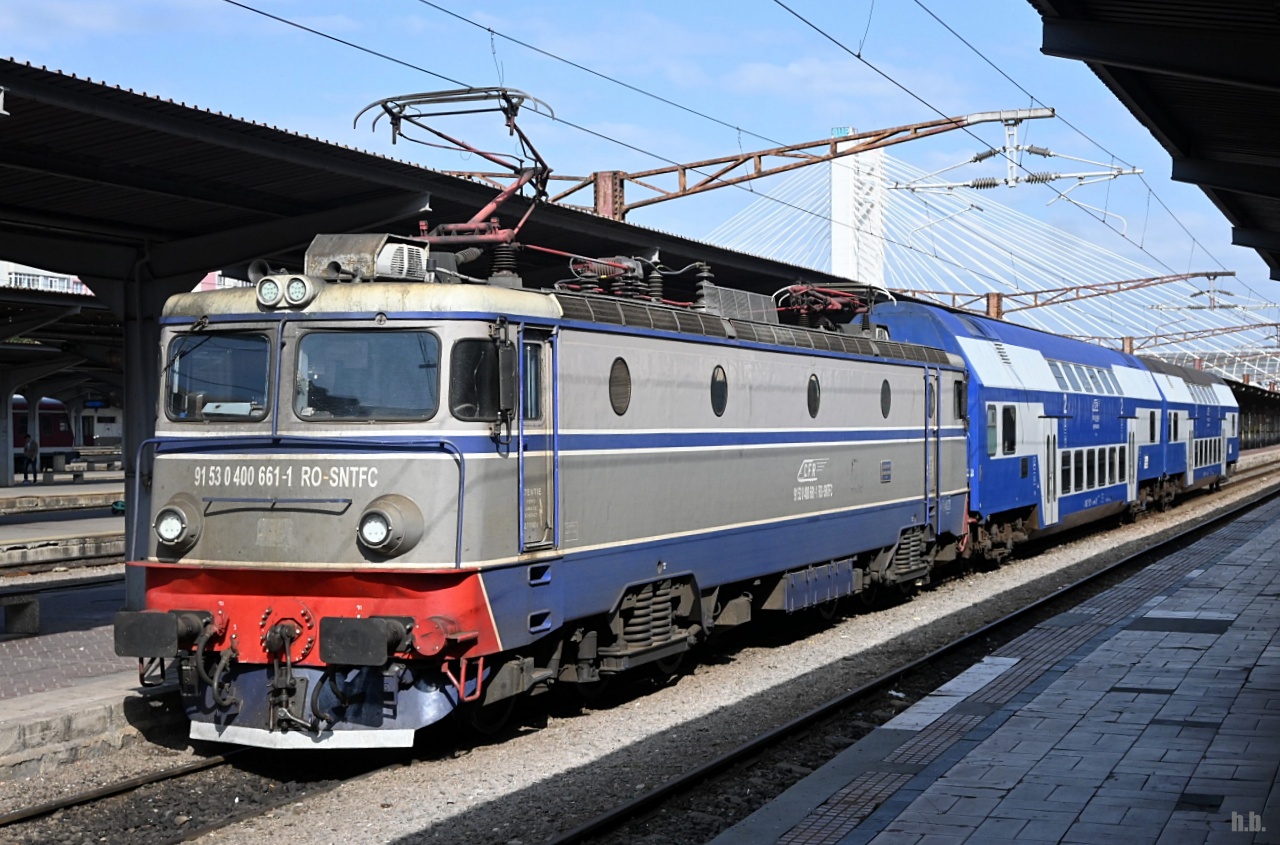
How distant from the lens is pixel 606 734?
34.2ft

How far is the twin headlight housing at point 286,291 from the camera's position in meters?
9.52

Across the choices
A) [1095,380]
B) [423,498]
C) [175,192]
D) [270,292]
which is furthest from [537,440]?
[1095,380]

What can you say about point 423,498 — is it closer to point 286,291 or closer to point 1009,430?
point 286,291

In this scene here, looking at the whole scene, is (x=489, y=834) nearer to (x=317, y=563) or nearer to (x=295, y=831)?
(x=295, y=831)

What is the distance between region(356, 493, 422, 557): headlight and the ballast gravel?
162 centimetres

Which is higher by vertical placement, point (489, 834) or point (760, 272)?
point (760, 272)

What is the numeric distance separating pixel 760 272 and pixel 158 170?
35.0 ft

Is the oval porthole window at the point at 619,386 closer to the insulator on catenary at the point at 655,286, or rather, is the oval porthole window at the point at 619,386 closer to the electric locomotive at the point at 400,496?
the electric locomotive at the point at 400,496

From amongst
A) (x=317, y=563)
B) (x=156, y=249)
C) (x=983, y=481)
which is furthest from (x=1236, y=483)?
(x=317, y=563)

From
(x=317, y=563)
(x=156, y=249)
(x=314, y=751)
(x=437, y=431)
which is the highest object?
(x=156, y=249)

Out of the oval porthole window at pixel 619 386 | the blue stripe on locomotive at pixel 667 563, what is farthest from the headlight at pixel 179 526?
the oval porthole window at pixel 619 386

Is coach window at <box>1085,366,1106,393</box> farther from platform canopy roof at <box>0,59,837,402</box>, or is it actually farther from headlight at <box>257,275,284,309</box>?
headlight at <box>257,275,284,309</box>

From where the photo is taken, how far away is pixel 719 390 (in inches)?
489

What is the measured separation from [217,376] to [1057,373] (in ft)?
60.8
